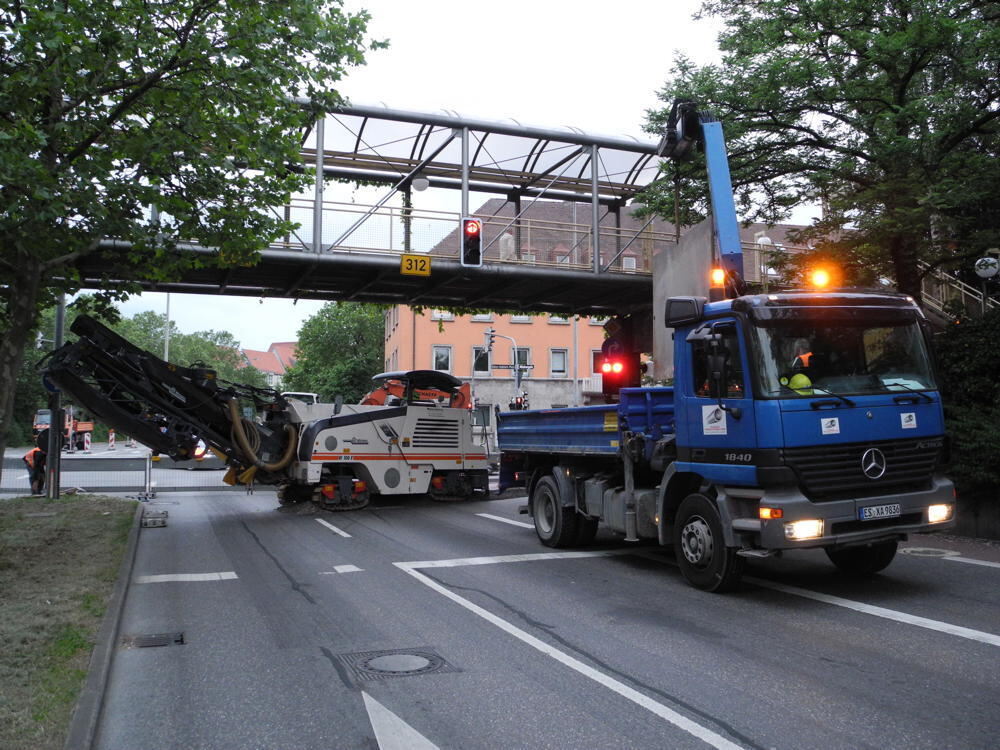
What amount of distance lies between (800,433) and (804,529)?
0.81 meters

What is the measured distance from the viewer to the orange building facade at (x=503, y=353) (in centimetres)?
5188

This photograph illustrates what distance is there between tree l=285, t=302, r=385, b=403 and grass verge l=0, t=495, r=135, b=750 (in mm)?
48311

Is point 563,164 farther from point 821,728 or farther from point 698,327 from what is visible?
point 821,728

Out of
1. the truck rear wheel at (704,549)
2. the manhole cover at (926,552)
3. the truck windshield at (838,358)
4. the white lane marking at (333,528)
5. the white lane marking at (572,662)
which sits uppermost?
the truck windshield at (838,358)

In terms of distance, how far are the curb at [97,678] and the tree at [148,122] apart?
10.8 ft

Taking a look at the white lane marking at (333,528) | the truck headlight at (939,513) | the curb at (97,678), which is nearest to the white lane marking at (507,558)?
the white lane marking at (333,528)

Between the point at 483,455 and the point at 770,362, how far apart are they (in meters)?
11.2

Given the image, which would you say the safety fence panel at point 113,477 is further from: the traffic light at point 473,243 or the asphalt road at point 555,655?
the asphalt road at point 555,655

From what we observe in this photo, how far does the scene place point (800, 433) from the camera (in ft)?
21.9

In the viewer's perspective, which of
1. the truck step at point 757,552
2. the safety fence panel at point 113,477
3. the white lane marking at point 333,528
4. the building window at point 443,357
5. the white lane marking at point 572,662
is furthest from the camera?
the building window at point 443,357

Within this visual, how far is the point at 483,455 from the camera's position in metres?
17.5

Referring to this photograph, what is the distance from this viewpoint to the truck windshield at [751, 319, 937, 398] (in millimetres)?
6863

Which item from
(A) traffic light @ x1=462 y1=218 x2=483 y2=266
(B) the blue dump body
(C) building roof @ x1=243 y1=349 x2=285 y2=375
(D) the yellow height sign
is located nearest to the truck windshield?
(B) the blue dump body

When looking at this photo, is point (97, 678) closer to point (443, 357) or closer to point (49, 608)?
point (49, 608)
